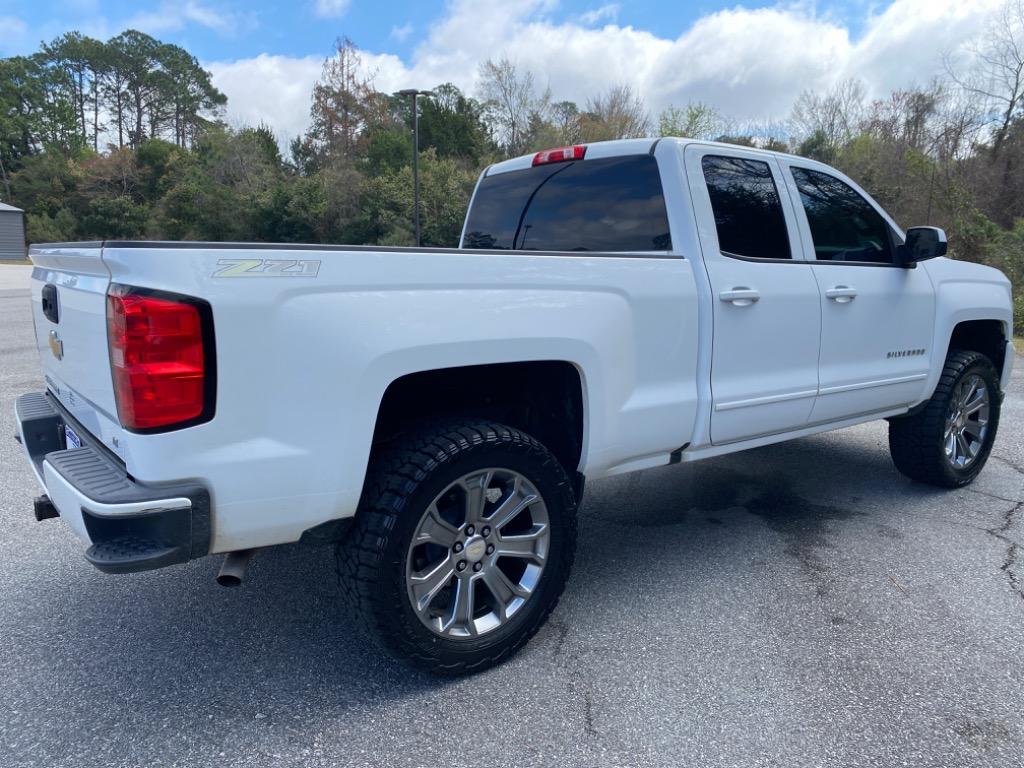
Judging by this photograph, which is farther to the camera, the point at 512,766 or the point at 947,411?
the point at 947,411

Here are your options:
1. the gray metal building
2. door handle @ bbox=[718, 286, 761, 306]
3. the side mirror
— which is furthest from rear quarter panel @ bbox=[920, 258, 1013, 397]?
the gray metal building

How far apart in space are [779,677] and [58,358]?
288 centimetres

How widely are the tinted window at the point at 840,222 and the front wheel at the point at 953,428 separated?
0.98 metres

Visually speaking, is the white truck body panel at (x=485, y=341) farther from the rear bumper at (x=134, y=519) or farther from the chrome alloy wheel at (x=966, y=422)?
the chrome alloy wheel at (x=966, y=422)

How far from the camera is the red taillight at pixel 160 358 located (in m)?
1.88

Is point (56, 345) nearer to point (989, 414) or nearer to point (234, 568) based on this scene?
point (234, 568)

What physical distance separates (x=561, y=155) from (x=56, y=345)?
2421 millimetres

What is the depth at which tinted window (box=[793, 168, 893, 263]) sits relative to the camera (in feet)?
12.2

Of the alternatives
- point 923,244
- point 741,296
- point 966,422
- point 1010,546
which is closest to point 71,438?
point 741,296

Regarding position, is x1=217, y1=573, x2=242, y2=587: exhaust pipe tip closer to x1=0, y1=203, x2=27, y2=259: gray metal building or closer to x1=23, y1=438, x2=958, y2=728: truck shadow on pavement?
x1=23, y1=438, x2=958, y2=728: truck shadow on pavement

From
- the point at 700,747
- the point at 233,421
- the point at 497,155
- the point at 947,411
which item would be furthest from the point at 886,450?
the point at 497,155

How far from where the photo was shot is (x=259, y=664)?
8.50ft

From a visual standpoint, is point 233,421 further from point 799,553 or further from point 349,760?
point 799,553

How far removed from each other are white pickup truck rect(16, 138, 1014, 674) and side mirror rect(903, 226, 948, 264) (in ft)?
0.05
